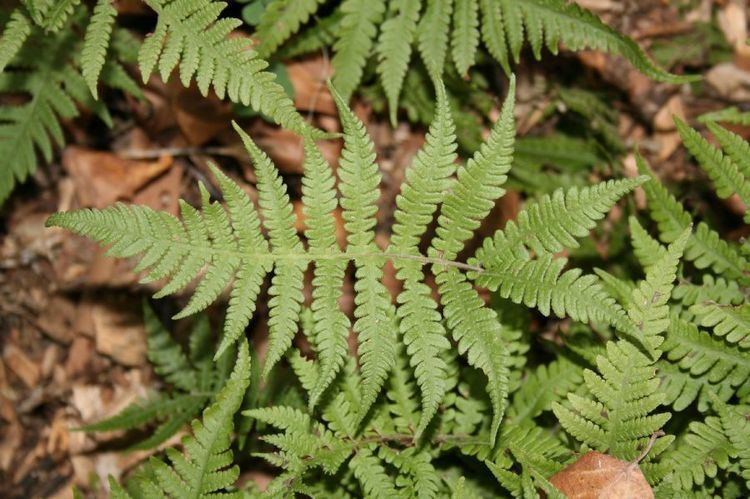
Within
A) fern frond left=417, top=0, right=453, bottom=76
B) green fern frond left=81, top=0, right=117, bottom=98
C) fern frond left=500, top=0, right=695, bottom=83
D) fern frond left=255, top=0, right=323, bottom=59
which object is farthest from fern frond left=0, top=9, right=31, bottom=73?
fern frond left=500, top=0, right=695, bottom=83

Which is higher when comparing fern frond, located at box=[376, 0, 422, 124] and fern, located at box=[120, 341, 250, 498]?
fern frond, located at box=[376, 0, 422, 124]

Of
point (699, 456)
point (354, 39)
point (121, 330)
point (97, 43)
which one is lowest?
point (121, 330)

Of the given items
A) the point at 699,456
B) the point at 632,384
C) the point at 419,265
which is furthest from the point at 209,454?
the point at 699,456

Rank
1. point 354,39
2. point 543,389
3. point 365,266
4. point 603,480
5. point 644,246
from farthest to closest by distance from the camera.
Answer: point 354,39
point 543,389
point 644,246
point 365,266
point 603,480

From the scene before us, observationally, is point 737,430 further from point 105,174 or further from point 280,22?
point 105,174

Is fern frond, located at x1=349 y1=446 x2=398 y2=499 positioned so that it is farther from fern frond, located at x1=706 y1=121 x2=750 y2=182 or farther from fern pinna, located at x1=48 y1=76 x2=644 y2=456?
fern frond, located at x1=706 y1=121 x2=750 y2=182

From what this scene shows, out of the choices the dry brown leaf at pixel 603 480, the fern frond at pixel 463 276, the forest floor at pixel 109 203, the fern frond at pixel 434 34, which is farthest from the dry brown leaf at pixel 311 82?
the dry brown leaf at pixel 603 480
